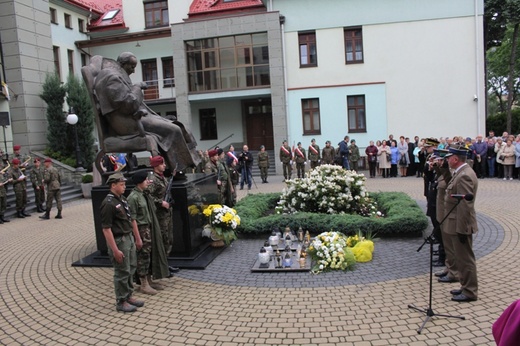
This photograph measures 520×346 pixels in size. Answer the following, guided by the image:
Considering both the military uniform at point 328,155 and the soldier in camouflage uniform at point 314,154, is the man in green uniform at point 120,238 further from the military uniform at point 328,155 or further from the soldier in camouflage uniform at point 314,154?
the soldier in camouflage uniform at point 314,154

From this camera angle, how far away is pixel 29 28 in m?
21.8

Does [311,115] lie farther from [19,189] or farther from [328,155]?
[19,189]

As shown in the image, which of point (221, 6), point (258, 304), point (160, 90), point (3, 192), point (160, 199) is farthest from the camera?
point (160, 90)

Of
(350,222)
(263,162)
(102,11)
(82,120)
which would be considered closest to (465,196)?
(350,222)

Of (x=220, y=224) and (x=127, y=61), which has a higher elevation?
(x=127, y=61)

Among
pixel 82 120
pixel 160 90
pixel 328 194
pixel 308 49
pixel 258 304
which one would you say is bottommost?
pixel 258 304

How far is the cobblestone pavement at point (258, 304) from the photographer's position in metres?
4.80

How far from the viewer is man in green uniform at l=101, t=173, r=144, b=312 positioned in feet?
17.5

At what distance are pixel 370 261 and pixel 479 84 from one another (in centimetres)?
1948

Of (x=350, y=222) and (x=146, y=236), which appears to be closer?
(x=146, y=236)

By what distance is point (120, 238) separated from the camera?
552 cm

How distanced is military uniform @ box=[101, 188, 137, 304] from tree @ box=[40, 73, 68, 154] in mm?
18663

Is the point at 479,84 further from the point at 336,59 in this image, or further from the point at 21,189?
the point at 21,189

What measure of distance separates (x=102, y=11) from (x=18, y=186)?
22.6m
